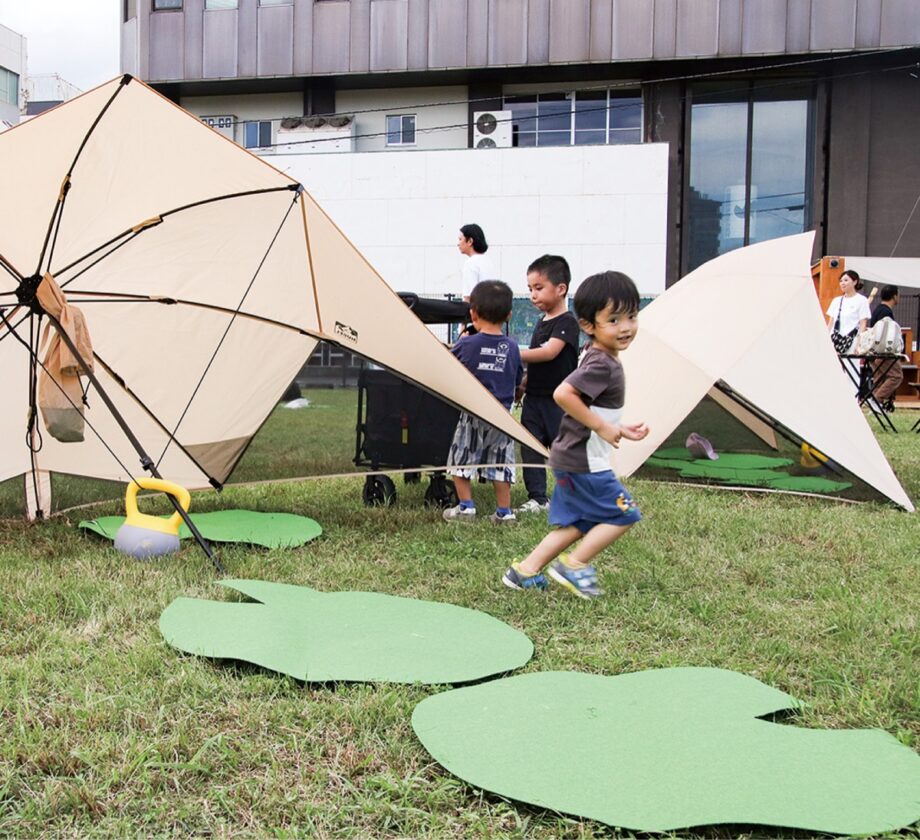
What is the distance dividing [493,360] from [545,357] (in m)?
0.29

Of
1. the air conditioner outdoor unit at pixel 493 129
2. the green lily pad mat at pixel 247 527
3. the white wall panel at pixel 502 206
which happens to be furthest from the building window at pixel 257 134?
the green lily pad mat at pixel 247 527

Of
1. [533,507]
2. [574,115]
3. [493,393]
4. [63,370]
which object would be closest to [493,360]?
[493,393]

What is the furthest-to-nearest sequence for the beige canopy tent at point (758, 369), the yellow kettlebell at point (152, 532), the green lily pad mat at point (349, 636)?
the beige canopy tent at point (758, 369) → the yellow kettlebell at point (152, 532) → the green lily pad mat at point (349, 636)

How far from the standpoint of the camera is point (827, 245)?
17.7 meters

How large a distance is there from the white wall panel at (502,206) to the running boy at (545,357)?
477 inches

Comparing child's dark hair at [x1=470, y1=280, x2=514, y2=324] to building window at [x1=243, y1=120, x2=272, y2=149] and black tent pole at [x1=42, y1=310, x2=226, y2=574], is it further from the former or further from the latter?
building window at [x1=243, y1=120, x2=272, y2=149]

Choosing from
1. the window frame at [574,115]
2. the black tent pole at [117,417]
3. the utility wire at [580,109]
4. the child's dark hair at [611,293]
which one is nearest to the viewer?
the child's dark hair at [611,293]

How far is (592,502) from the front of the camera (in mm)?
3260

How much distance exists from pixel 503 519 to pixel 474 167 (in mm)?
13572

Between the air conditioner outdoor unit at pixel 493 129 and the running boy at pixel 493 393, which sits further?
the air conditioner outdoor unit at pixel 493 129

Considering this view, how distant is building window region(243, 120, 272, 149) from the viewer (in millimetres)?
19859

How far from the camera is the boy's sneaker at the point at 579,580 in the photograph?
322 cm

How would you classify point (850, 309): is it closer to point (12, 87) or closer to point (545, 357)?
point (545, 357)

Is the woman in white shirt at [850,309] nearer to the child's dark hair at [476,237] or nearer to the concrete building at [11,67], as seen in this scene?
the child's dark hair at [476,237]
